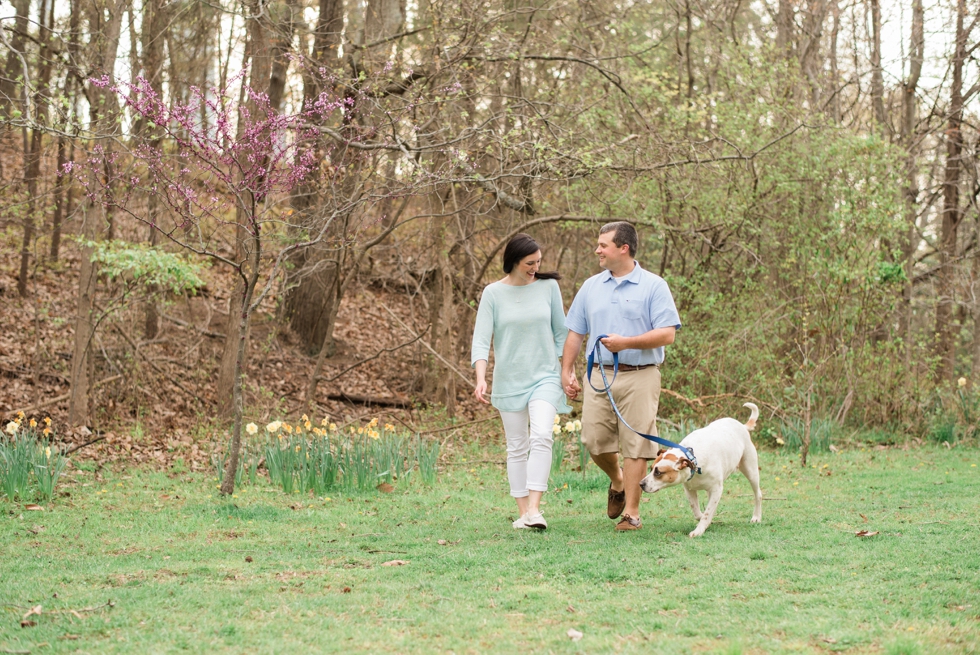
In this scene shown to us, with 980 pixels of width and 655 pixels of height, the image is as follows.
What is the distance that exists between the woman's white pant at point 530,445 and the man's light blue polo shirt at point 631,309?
52 centimetres

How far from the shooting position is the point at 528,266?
5992 mm

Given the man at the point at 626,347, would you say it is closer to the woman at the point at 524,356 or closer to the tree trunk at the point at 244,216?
the woman at the point at 524,356

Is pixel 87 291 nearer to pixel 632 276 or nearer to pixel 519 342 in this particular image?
pixel 519 342

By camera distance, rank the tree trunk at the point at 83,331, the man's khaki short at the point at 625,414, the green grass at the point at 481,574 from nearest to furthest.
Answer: the green grass at the point at 481,574
the man's khaki short at the point at 625,414
the tree trunk at the point at 83,331

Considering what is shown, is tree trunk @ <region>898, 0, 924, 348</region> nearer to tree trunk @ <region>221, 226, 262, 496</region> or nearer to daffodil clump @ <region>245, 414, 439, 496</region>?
daffodil clump @ <region>245, 414, 439, 496</region>

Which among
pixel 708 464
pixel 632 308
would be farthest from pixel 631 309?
pixel 708 464

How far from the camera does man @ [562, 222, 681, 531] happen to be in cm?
579

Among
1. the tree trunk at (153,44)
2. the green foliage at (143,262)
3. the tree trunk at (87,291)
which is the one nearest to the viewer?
the green foliage at (143,262)

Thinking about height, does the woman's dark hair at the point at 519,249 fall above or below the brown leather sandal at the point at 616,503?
above

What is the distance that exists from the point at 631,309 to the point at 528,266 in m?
0.69

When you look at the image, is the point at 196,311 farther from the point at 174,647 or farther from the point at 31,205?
the point at 174,647

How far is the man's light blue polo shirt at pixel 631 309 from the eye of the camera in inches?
228

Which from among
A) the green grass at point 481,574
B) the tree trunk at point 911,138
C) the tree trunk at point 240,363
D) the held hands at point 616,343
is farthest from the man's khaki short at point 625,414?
the tree trunk at point 911,138

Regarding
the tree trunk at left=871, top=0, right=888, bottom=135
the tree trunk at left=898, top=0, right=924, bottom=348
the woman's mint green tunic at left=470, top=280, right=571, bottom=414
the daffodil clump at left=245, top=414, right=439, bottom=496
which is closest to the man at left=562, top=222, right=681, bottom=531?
the woman's mint green tunic at left=470, top=280, right=571, bottom=414
